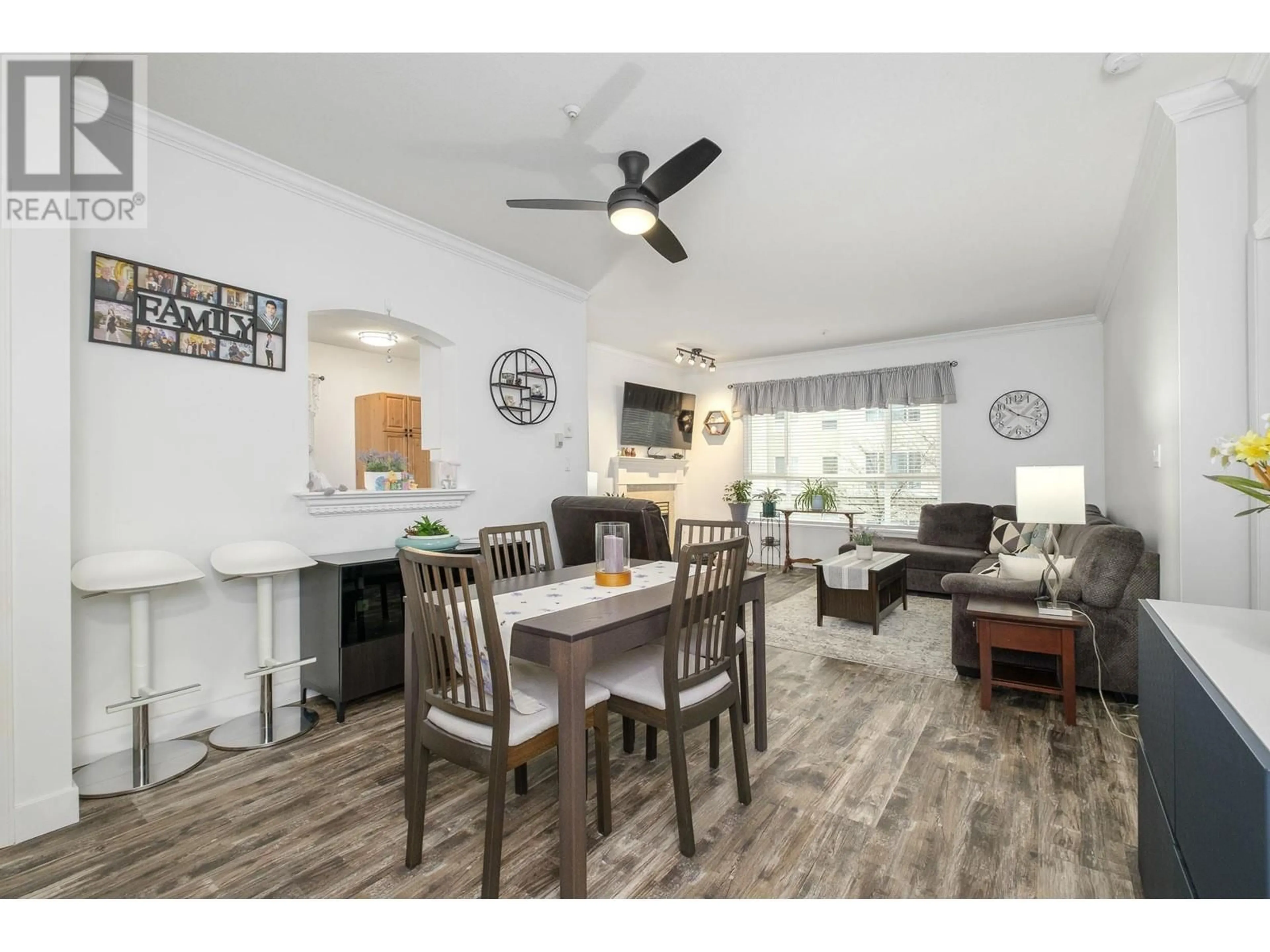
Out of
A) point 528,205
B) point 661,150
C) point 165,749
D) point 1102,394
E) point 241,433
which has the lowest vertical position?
point 165,749

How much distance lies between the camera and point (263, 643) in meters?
2.69

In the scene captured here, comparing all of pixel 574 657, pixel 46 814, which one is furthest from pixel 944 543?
pixel 46 814

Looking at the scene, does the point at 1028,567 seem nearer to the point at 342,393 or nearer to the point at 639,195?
the point at 639,195

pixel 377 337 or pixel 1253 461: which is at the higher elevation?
pixel 377 337

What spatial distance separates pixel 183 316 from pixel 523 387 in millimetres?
2074

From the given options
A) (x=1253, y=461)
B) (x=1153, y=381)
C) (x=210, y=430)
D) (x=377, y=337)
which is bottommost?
(x=1253, y=461)

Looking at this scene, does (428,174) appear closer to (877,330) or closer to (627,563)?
(627,563)

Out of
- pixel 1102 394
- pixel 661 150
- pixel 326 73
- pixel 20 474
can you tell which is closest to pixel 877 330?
pixel 1102 394

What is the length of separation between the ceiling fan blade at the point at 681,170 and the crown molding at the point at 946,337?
4883mm

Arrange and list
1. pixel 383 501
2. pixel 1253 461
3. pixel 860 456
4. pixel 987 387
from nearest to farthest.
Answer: pixel 1253 461, pixel 383 501, pixel 987 387, pixel 860 456

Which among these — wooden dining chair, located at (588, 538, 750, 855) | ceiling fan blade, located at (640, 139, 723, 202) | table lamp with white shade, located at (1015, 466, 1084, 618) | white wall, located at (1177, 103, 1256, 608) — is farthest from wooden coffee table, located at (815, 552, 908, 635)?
ceiling fan blade, located at (640, 139, 723, 202)

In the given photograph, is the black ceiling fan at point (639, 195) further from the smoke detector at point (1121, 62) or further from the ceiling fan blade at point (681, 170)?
the smoke detector at point (1121, 62)

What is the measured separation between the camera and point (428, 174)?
9.80ft
